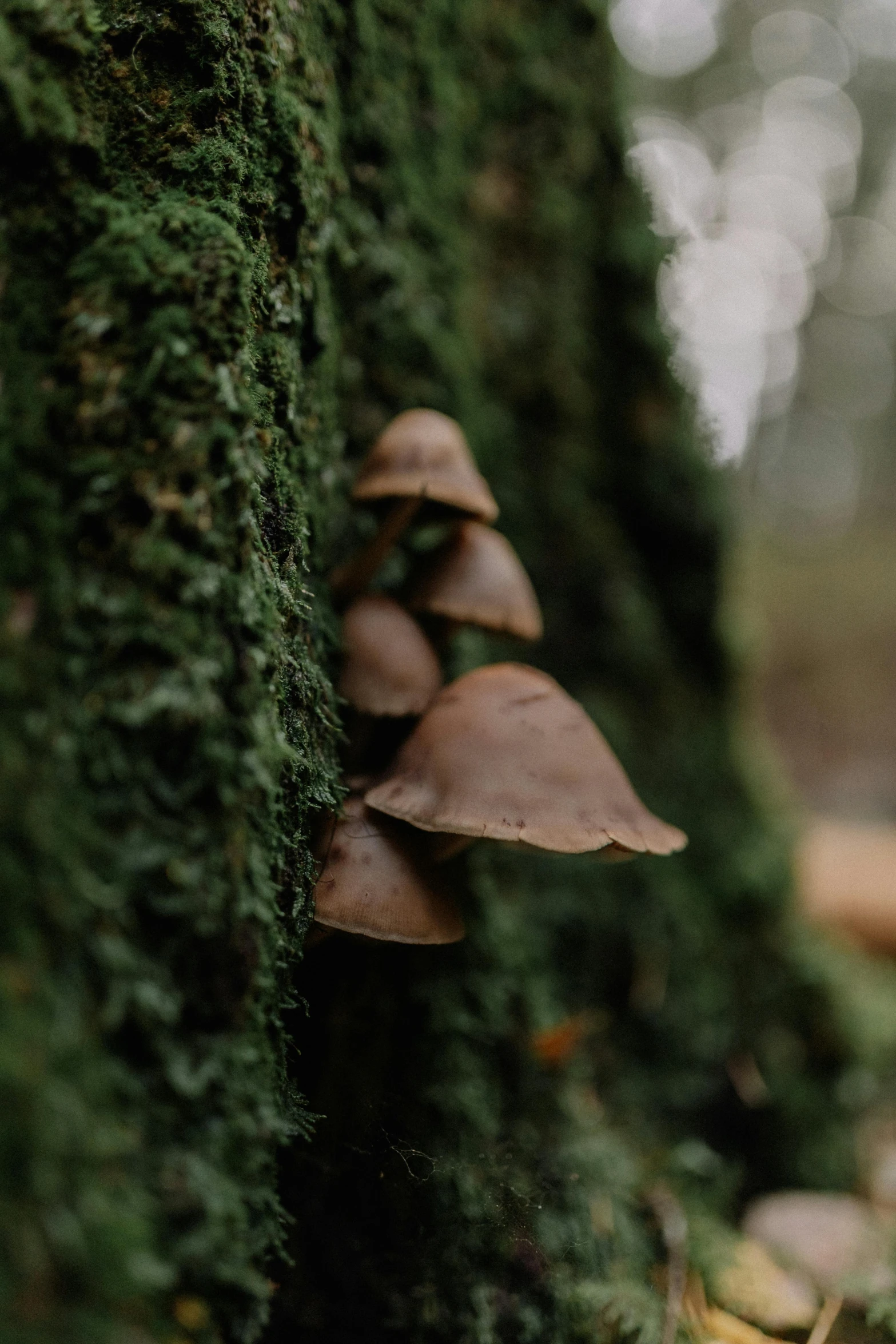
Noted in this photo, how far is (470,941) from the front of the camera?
226cm

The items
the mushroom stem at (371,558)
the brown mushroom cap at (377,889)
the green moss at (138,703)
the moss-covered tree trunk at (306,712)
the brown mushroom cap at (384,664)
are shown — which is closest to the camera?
the green moss at (138,703)

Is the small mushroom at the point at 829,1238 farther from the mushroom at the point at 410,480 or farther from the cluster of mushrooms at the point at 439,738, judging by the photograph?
the mushroom at the point at 410,480

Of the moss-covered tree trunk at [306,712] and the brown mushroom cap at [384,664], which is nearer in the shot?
the moss-covered tree trunk at [306,712]

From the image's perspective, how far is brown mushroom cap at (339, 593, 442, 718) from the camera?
1.86 metres

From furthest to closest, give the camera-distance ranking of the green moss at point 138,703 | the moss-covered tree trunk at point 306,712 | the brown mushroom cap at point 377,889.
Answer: the brown mushroom cap at point 377,889 < the moss-covered tree trunk at point 306,712 < the green moss at point 138,703

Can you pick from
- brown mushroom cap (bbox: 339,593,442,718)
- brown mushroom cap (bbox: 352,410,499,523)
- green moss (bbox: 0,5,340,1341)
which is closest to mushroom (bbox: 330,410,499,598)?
brown mushroom cap (bbox: 352,410,499,523)

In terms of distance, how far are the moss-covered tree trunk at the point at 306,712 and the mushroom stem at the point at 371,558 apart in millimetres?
89

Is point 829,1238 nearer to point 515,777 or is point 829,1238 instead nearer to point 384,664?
point 515,777

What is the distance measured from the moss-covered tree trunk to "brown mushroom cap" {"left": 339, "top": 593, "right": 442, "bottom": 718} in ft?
0.18

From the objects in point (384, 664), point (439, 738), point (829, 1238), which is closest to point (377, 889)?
point (439, 738)

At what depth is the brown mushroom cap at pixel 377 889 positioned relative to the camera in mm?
Answer: 1572

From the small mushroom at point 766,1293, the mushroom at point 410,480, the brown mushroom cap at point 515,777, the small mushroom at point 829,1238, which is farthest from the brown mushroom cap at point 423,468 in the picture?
the small mushroom at point 829,1238

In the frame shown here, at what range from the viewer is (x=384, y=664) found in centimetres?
189

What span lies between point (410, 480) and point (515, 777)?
687 mm
